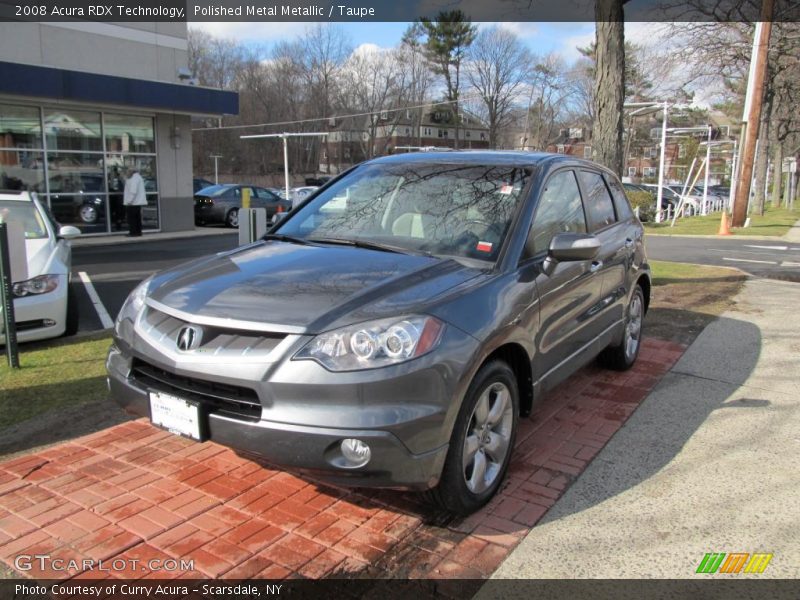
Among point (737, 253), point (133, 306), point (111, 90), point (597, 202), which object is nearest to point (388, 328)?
point (133, 306)

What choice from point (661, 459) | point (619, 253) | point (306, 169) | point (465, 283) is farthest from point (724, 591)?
point (306, 169)

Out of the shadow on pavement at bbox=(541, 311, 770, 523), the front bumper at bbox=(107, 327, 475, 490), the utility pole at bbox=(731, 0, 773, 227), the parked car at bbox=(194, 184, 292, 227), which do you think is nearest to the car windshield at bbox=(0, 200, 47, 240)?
the front bumper at bbox=(107, 327, 475, 490)

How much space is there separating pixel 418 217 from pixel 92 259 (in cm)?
1051

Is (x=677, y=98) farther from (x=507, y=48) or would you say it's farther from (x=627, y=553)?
(x=507, y=48)

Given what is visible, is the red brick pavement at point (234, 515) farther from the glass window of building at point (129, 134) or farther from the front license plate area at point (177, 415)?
the glass window of building at point (129, 134)

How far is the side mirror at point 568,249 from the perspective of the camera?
3.56 meters

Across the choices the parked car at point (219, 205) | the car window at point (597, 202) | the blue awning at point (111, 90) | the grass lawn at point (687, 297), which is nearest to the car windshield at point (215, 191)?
the parked car at point (219, 205)

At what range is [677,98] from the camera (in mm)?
27375

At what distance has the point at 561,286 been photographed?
3.84 metres

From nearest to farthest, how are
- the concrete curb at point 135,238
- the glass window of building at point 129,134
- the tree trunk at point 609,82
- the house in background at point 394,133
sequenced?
the tree trunk at point 609,82, the concrete curb at point 135,238, the glass window of building at point 129,134, the house in background at point 394,133

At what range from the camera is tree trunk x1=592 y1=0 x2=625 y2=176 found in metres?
9.11

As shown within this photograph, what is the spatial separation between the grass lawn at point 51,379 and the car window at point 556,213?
127 inches

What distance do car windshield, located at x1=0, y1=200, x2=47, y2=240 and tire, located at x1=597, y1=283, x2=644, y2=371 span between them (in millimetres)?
5792

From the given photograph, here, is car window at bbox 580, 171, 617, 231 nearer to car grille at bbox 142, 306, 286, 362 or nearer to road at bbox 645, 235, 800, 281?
car grille at bbox 142, 306, 286, 362
